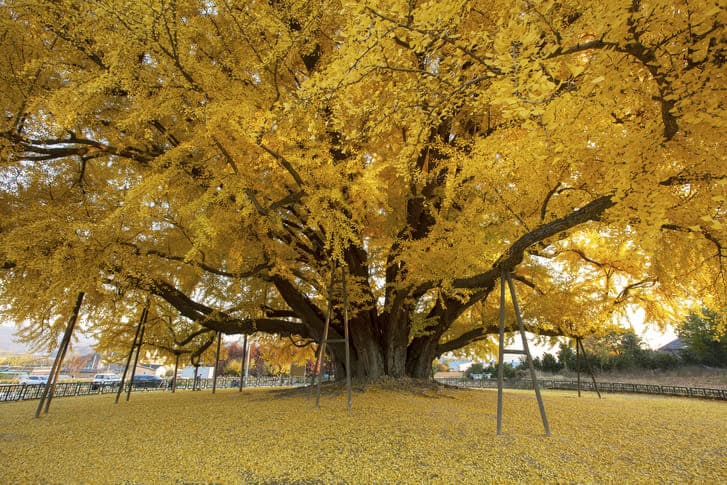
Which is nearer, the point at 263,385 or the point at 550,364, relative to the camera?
the point at 263,385

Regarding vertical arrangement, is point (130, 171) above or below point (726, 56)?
above

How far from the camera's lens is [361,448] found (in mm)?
3783

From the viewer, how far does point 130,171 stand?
798 centimetres

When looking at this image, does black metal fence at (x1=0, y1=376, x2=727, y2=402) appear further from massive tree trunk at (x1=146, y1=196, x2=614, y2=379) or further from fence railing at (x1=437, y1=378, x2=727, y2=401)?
massive tree trunk at (x1=146, y1=196, x2=614, y2=379)

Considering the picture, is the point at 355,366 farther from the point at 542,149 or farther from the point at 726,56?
the point at 726,56

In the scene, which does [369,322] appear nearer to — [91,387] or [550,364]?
[91,387]

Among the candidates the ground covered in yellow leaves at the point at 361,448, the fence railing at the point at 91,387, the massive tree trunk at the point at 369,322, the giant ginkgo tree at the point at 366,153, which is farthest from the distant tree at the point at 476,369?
the ground covered in yellow leaves at the point at 361,448

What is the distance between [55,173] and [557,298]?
13.0 m

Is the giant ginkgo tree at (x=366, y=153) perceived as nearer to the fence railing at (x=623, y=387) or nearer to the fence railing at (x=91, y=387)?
the fence railing at (x=91, y=387)

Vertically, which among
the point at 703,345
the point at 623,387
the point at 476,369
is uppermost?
the point at 703,345

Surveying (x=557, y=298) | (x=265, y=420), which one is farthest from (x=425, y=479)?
(x=557, y=298)

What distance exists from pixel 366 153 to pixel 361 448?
204 inches

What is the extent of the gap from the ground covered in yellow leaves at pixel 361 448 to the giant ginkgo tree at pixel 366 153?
7.20ft

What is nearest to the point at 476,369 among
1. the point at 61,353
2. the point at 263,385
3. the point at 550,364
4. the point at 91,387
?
the point at 550,364
